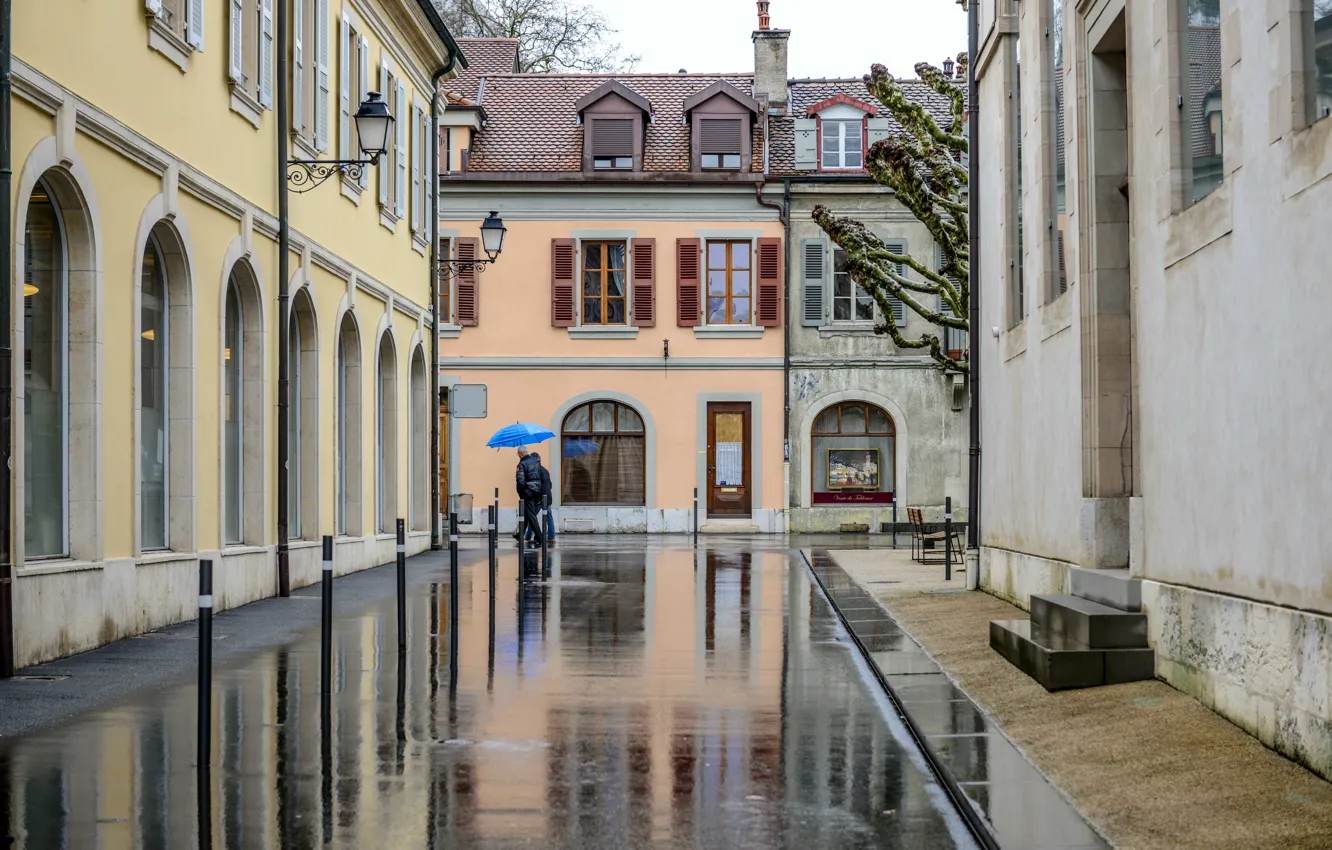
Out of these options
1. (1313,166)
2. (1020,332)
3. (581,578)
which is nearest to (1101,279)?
(1020,332)

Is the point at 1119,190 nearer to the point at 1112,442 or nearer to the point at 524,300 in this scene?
the point at 1112,442

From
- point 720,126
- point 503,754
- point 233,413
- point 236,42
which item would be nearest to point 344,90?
point 236,42

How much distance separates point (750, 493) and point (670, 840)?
3337cm

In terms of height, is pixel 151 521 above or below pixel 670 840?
above

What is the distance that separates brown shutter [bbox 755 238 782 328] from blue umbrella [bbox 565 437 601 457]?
15.8 feet

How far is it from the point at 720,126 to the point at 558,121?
13.4 feet

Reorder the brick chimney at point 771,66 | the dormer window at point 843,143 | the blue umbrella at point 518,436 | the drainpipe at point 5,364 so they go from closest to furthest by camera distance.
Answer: the drainpipe at point 5,364
the blue umbrella at point 518,436
the dormer window at point 843,143
the brick chimney at point 771,66

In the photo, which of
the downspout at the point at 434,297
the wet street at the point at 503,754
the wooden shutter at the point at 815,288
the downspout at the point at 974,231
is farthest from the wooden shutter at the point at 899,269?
the wet street at the point at 503,754

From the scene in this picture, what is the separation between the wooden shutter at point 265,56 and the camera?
61.3 feet

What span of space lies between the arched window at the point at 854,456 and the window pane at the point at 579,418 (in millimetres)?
5346

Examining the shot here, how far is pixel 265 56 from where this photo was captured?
18922mm

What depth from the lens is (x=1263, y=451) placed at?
868 cm

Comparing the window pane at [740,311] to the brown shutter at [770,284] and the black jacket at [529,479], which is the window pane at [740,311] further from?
the black jacket at [529,479]

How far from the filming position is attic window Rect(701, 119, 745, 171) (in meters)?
40.8
